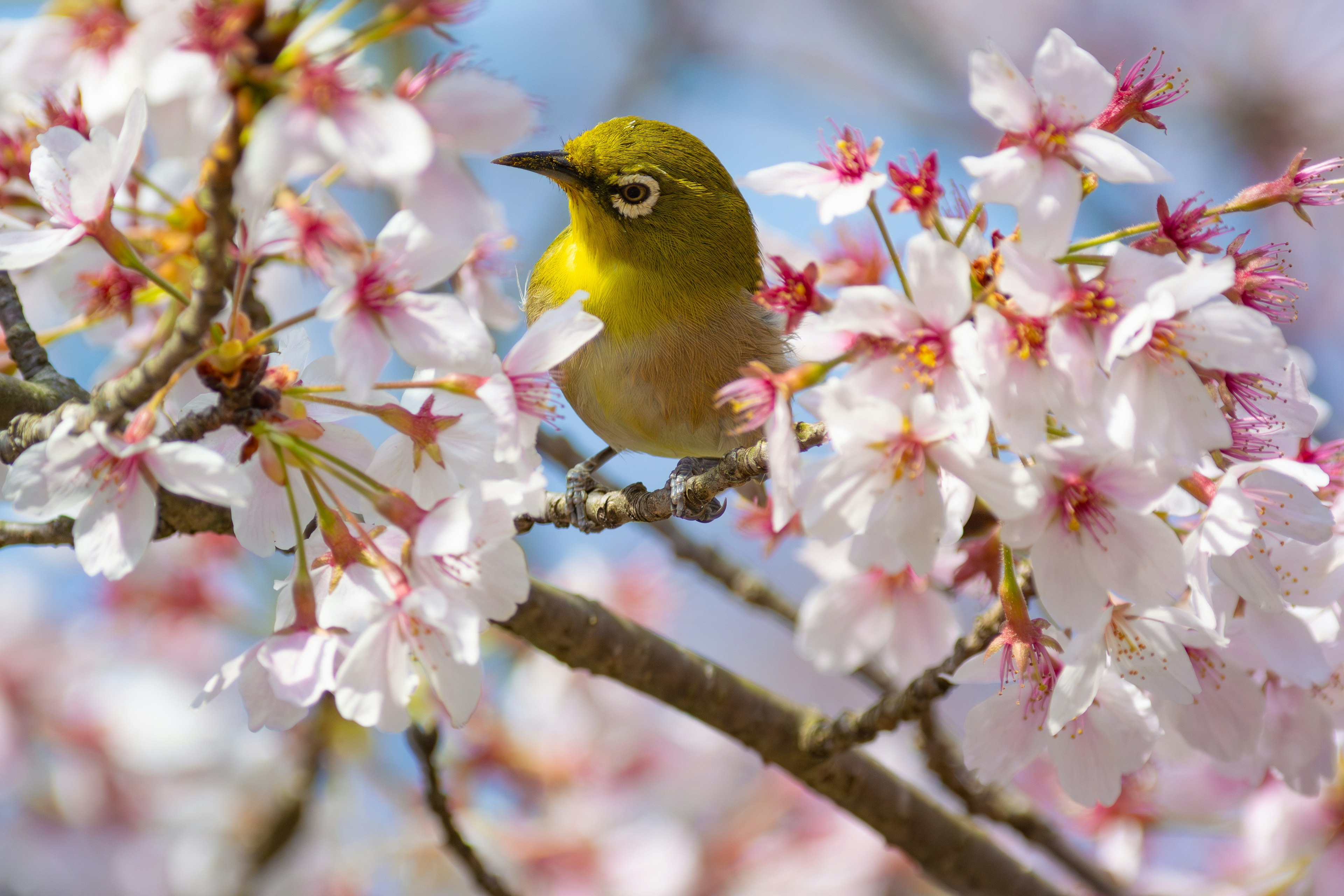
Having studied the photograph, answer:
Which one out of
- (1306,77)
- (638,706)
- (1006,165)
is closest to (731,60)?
(1306,77)

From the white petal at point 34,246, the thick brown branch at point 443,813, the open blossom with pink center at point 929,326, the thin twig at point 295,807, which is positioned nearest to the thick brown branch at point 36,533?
the white petal at point 34,246

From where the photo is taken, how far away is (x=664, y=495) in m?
1.98

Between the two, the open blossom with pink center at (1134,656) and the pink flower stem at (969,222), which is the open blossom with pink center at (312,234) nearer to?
the pink flower stem at (969,222)

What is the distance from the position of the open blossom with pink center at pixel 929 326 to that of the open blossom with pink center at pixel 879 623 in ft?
3.20

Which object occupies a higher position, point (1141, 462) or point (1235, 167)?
point (1141, 462)

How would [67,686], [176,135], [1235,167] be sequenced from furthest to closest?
[1235,167] < [67,686] < [176,135]

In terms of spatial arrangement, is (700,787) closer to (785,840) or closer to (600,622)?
(785,840)

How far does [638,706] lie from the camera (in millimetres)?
4148

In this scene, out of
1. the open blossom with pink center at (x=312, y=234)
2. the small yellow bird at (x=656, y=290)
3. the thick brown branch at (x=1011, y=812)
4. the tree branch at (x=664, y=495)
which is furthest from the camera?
the thick brown branch at (x=1011, y=812)

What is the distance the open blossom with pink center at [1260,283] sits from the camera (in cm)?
156

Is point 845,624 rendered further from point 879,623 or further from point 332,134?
point 332,134

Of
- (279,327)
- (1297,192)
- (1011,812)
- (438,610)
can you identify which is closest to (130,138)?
(279,327)

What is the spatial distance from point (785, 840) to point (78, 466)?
3251mm

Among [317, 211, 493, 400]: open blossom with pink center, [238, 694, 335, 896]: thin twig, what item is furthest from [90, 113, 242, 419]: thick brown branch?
[238, 694, 335, 896]: thin twig
